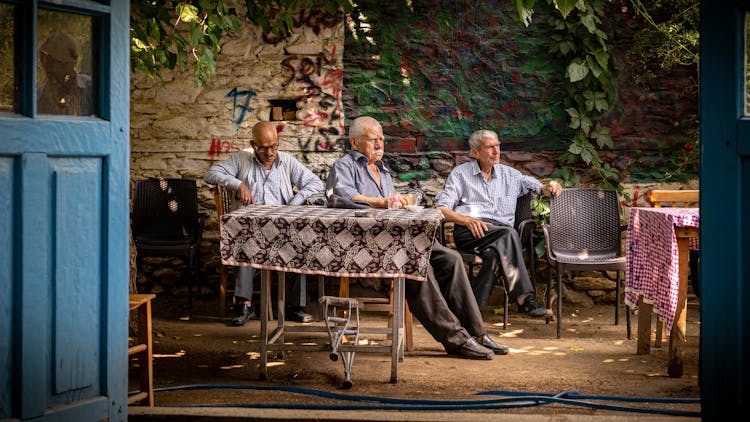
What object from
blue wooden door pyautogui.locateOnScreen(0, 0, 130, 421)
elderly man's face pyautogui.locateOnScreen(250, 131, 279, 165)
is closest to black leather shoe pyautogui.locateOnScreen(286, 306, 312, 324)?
Result: elderly man's face pyautogui.locateOnScreen(250, 131, 279, 165)

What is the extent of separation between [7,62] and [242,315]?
3.79 meters

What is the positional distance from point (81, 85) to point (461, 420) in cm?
188

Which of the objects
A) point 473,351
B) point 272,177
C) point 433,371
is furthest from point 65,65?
point 272,177

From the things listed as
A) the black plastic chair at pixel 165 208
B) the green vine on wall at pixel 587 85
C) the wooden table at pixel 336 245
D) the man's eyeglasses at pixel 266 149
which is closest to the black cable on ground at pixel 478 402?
the wooden table at pixel 336 245

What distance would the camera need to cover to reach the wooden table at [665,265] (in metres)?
4.75

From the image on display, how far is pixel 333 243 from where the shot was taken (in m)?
4.63

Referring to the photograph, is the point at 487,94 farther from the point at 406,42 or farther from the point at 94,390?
the point at 94,390

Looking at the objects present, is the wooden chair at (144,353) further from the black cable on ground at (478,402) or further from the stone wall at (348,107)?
the stone wall at (348,107)

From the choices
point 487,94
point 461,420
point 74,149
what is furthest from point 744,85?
point 487,94

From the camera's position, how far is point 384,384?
15.4 feet

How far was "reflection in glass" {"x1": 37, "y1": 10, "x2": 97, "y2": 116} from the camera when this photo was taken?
3086 millimetres

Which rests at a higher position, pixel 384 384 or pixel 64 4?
pixel 64 4

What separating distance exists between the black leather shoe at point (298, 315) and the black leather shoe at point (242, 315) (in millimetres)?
288

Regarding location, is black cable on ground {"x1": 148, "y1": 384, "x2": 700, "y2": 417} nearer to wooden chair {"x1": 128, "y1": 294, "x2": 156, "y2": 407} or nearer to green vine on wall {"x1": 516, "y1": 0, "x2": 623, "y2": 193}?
wooden chair {"x1": 128, "y1": 294, "x2": 156, "y2": 407}
